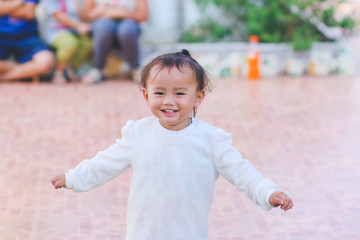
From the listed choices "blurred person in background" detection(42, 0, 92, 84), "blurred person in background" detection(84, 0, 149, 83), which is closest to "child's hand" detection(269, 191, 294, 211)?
"blurred person in background" detection(84, 0, 149, 83)

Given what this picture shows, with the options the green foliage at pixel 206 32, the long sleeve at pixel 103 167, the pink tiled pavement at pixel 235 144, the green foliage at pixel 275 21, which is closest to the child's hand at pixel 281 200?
the long sleeve at pixel 103 167

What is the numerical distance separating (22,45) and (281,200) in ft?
18.0

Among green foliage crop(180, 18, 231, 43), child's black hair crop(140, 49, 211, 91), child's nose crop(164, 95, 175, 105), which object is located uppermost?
child's black hair crop(140, 49, 211, 91)

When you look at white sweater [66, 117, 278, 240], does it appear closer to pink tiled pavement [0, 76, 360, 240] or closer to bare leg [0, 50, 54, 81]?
pink tiled pavement [0, 76, 360, 240]

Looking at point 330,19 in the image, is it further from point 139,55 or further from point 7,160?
point 7,160

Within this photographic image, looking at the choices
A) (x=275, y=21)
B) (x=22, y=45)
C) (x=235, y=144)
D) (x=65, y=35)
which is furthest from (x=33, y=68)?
(x=275, y=21)

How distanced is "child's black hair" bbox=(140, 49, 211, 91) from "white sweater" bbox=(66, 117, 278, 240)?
0.16 m

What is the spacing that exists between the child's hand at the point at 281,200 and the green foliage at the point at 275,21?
226 inches

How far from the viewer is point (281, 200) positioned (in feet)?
6.81

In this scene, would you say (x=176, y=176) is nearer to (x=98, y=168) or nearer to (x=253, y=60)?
(x=98, y=168)

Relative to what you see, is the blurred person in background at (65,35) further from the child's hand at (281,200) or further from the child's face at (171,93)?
the child's hand at (281,200)

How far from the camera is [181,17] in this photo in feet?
26.7

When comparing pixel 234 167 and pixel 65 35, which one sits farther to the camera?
pixel 65 35

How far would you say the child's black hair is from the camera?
216 cm
